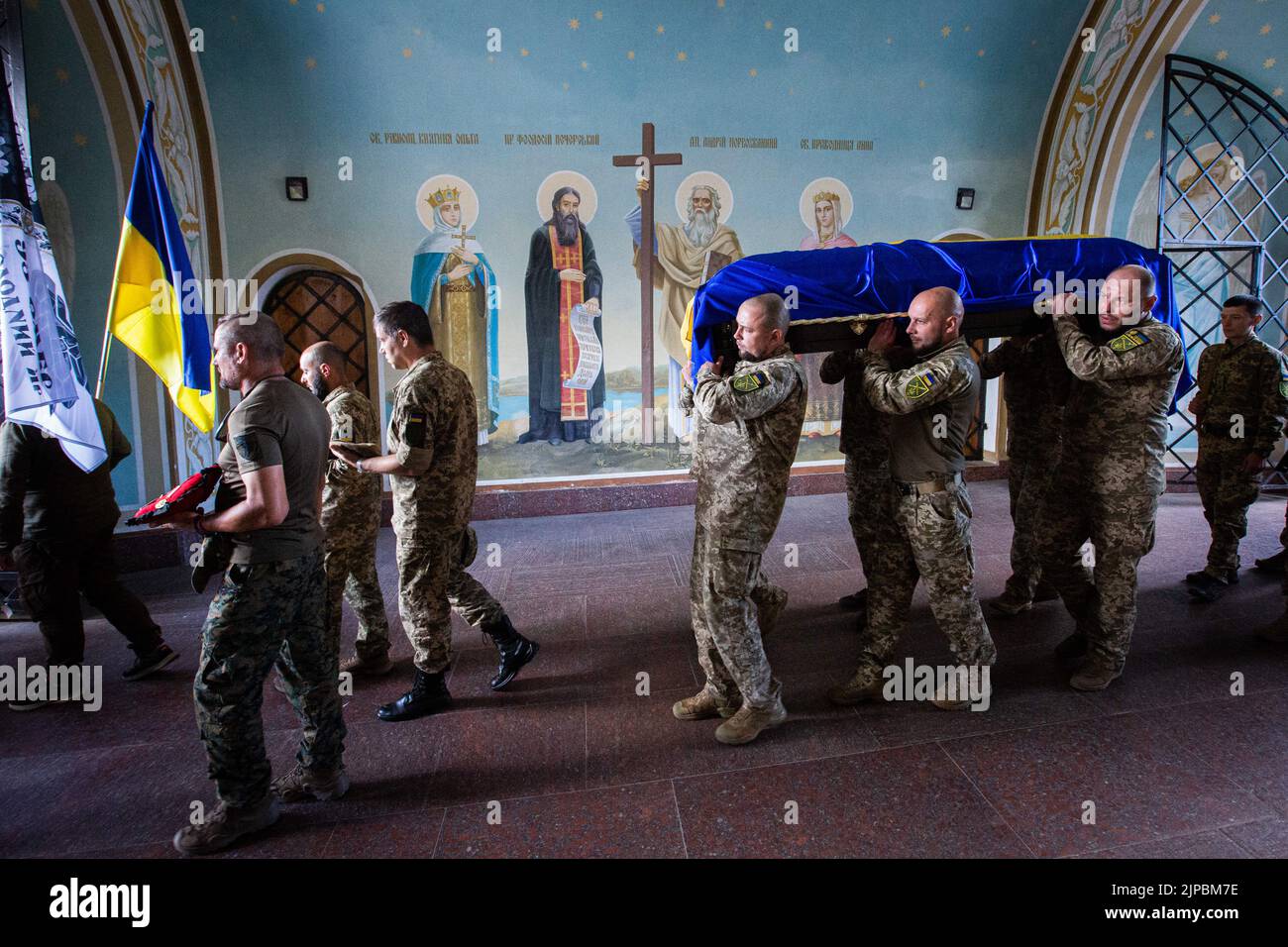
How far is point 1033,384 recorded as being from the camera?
3785 mm

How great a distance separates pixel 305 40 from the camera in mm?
5957

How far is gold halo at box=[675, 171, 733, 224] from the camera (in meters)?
7.04

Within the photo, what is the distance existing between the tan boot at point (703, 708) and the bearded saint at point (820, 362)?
4.68 meters

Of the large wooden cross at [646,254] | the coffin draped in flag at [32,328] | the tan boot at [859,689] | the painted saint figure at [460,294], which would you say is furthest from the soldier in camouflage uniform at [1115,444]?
the painted saint figure at [460,294]

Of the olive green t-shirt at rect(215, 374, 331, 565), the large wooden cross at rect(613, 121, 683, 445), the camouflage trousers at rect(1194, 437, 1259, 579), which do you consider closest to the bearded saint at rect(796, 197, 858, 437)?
the large wooden cross at rect(613, 121, 683, 445)

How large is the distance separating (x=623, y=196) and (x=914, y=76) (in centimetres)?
339

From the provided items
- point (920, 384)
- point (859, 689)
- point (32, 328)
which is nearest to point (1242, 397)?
point (920, 384)

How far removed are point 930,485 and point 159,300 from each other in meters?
3.95

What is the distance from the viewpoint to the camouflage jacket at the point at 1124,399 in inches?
115

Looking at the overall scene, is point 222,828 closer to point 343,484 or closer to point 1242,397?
point 343,484

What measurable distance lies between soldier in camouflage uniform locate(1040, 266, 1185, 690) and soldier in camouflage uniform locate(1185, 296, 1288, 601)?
1.77 metres

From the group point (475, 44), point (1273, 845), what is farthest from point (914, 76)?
point (1273, 845)

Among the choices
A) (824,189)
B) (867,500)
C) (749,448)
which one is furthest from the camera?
(824,189)

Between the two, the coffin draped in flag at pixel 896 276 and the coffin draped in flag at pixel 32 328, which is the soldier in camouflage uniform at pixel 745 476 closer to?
the coffin draped in flag at pixel 896 276
